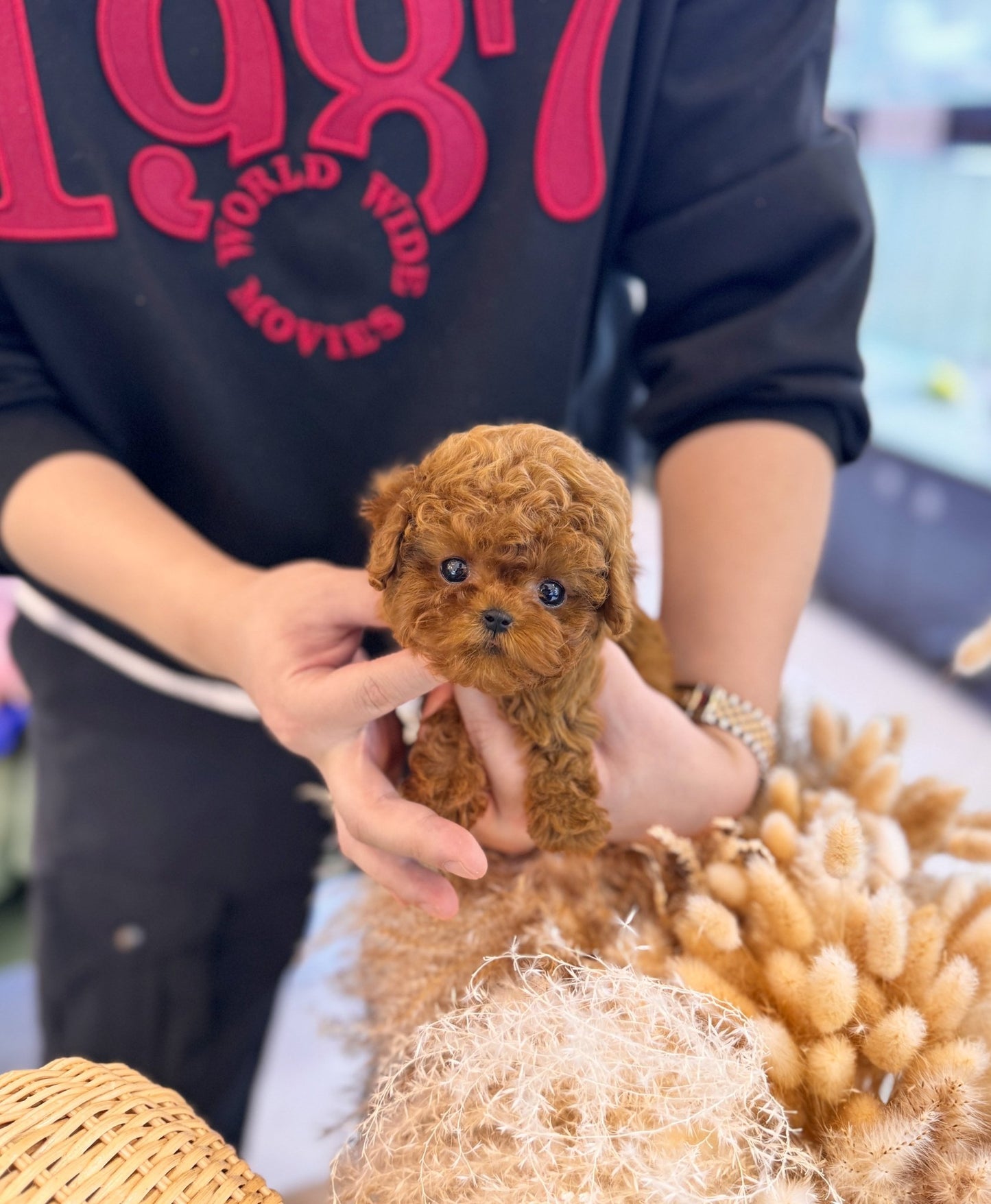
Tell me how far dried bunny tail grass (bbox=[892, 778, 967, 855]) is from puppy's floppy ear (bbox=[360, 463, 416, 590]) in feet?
1.34

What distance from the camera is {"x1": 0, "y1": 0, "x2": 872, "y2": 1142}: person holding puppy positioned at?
730mm

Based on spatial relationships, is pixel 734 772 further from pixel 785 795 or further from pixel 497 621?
pixel 497 621

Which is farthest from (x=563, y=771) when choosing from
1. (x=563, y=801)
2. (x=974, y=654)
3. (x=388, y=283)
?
(x=388, y=283)

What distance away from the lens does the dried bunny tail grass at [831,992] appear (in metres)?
0.48

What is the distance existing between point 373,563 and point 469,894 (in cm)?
25

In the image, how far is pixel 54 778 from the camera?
0.99 metres

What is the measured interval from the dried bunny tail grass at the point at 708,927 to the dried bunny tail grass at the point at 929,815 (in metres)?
0.17

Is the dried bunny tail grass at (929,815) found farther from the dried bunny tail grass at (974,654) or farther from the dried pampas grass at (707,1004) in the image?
the dried bunny tail grass at (974,654)

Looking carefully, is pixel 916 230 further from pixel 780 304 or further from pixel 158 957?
pixel 158 957

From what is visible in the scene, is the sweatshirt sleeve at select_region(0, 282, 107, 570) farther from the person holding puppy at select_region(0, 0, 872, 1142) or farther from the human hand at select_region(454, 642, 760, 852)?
the human hand at select_region(454, 642, 760, 852)

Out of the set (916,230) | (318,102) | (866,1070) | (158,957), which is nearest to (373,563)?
(866,1070)

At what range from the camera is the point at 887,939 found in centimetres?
50

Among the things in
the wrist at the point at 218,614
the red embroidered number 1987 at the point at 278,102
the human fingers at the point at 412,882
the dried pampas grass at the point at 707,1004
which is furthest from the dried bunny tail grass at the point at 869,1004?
the red embroidered number 1987 at the point at 278,102

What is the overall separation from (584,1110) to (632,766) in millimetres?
213
